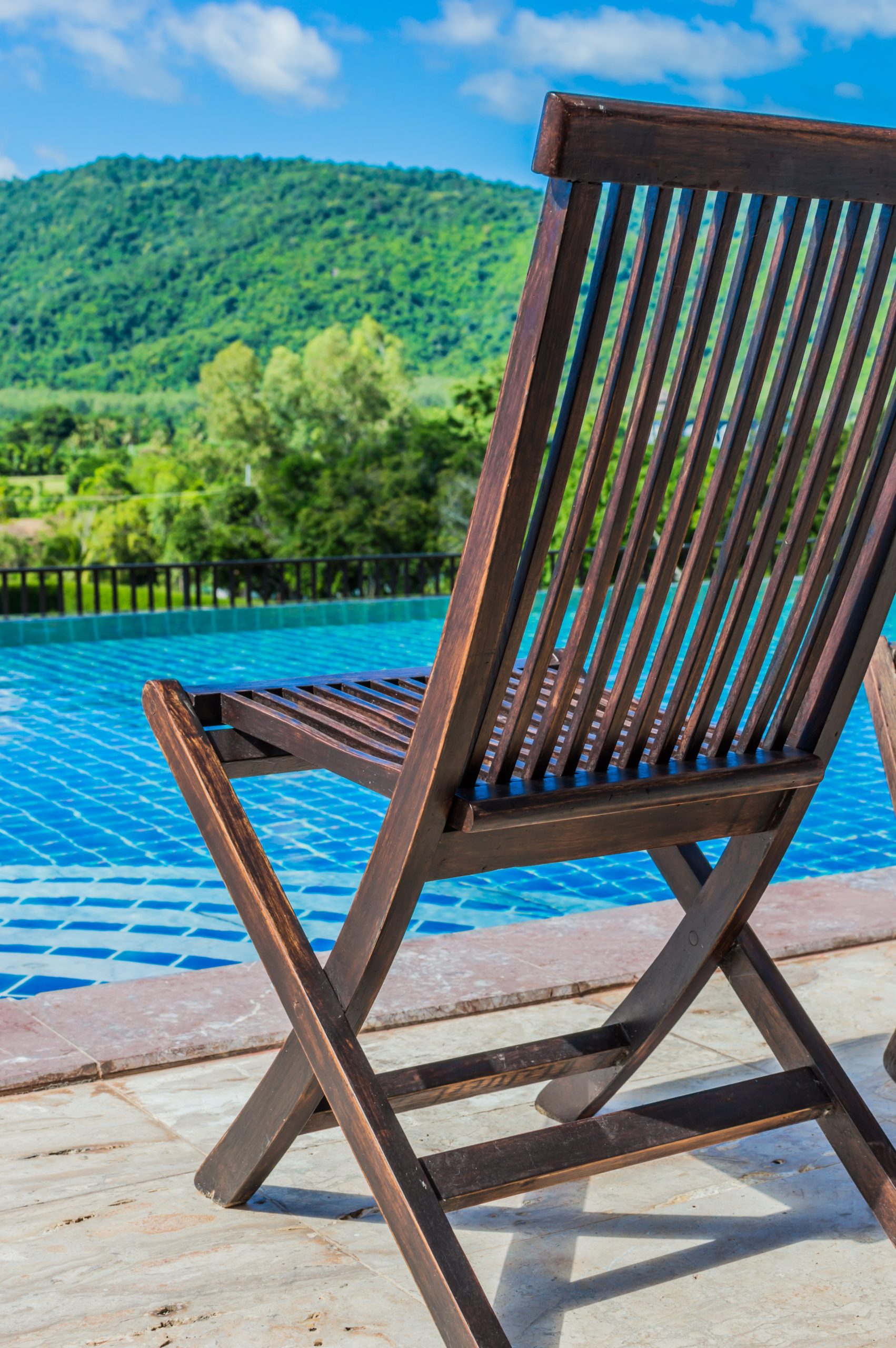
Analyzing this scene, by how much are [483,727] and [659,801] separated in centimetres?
20

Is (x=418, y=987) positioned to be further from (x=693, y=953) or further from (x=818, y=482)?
(x=818, y=482)

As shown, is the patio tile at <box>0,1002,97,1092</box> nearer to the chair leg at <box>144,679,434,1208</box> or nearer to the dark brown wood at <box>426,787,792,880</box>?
the chair leg at <box>144,679,434,1208</box>

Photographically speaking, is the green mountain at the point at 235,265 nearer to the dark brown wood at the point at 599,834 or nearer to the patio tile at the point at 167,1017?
the patio tile at the point at 167,1017

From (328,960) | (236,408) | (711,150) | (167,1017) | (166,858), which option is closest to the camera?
(711,150)

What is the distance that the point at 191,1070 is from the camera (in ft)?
6.68

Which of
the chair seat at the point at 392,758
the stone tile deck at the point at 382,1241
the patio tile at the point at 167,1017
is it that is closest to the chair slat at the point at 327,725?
the chair seat at the point at 392,758

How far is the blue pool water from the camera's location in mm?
3508

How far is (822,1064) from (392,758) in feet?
2.07

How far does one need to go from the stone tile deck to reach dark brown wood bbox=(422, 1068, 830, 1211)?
0.48 feet

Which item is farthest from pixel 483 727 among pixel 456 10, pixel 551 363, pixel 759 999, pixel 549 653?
pixel 456 10

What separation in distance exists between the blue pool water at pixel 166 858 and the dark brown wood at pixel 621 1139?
6.43 feet

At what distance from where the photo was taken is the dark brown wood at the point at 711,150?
0.99 metres

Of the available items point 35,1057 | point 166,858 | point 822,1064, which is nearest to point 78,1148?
point 35,1057

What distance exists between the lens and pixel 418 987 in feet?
7.66
